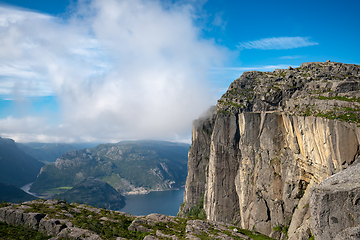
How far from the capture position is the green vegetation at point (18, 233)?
31.2 meters

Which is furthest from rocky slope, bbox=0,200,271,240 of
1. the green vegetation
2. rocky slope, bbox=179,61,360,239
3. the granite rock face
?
the granite rock face

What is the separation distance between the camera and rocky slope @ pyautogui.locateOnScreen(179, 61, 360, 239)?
31844mm

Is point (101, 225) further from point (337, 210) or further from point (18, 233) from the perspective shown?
point (337, 210)

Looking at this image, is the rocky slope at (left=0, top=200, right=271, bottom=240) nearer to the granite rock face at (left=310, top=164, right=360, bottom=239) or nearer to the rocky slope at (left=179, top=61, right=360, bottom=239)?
the rocky slope at (left=179, top=61, right=360, bottom=239)

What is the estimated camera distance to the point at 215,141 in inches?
2768

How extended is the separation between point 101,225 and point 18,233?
13194mm

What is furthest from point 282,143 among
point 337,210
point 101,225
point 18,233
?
point 18,233

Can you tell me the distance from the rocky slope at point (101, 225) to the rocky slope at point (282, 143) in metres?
9.18

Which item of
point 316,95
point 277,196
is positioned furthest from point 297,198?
point 316,95

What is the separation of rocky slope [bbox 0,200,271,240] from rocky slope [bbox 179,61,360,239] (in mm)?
9175

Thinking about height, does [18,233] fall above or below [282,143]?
below

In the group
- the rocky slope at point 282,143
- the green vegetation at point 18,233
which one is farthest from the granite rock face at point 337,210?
the green vegetation at point 18,233

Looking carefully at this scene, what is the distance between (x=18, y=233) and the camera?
32594 millimetres

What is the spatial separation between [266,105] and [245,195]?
1003 inches
